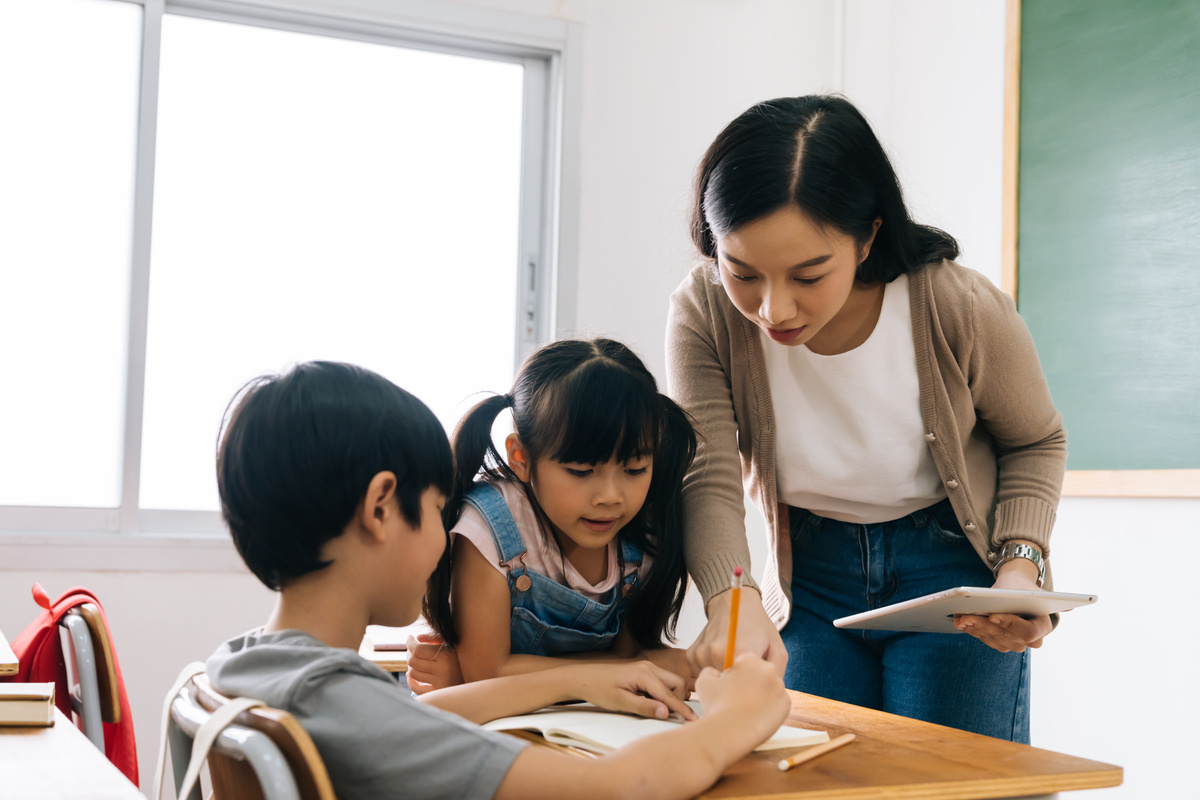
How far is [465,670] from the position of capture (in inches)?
48.9

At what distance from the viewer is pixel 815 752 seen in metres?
0.90

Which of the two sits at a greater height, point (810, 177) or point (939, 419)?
point (810, 177)

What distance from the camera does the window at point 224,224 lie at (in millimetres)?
2758

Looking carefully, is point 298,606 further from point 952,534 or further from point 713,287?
point 952,534

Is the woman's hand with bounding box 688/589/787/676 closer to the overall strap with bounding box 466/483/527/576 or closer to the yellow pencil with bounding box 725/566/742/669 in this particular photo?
the yellow pencil with bounding box 725/566/742/669

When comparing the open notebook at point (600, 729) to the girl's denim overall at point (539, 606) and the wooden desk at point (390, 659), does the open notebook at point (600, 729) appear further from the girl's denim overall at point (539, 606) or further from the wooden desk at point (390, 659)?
the wooden desk at point (390, 659)

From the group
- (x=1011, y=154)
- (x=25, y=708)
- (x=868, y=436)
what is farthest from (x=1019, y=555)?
(x=1011, y=154)

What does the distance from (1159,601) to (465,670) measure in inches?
66.4

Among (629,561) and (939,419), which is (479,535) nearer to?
(629,561)

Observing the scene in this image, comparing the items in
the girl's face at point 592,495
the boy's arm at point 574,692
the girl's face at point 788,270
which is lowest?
the boy's arm at point 574,692

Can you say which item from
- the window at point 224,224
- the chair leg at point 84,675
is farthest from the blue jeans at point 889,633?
the window at point 224,224

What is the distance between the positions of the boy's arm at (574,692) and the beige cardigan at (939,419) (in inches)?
8.8

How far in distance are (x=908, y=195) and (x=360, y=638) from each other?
262cm

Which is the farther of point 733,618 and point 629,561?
point 629,561
